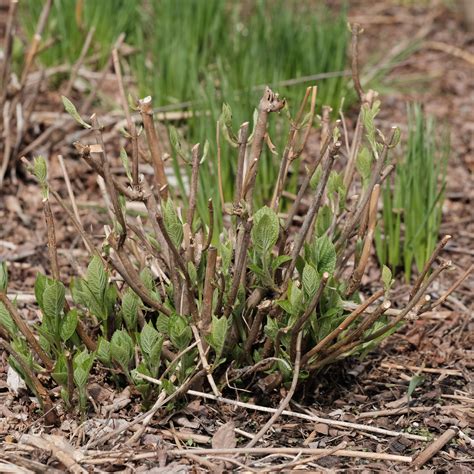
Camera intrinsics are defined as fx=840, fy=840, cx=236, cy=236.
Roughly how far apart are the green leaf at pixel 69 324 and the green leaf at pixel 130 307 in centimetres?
11

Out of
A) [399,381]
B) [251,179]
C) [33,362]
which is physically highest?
[251,179]

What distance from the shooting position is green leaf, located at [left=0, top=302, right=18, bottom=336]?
5.89 ft

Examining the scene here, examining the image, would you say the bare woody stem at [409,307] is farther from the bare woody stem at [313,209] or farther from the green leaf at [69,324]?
the green leaf at [69,324]

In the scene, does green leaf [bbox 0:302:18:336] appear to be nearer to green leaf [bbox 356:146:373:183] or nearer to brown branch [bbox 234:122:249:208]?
brown branch [bbox 234:122:249:208]

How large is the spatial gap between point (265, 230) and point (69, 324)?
1.51 feet

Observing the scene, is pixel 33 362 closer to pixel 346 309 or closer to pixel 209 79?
pixel 346 309

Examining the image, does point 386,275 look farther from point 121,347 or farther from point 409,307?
point 121,347

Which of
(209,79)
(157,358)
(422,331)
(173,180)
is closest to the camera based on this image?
(157,358)

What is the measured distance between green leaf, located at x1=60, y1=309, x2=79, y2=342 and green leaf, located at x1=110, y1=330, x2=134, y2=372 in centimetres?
9

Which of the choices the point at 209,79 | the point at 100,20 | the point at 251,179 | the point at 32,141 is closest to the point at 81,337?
the point at 251,179

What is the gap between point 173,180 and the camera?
10.1ft

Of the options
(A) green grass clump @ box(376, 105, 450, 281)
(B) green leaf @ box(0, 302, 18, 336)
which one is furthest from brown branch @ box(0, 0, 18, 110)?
(A) green grass clump @ box(376, 105, 450, 281)

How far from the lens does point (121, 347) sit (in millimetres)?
1759

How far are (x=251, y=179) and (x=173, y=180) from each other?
1.30 m
